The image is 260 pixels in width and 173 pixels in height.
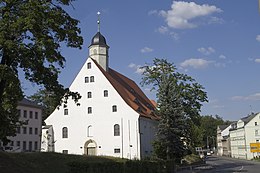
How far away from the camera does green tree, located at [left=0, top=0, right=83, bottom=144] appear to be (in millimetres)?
17391

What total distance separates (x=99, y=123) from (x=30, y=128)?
16.5 meters

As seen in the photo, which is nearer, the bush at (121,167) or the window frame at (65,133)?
the bush at (121,167)

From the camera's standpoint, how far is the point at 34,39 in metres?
18.3

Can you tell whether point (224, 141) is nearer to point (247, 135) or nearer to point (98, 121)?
point (247, 135)

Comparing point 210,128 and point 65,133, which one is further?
point 210,128

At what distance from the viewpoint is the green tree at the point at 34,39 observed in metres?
17.4

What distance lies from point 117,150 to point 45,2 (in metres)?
32.0

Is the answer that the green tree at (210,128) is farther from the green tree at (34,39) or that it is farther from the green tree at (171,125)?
the green tree at (34,39)

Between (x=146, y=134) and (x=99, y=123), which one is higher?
(x=99, y=123)

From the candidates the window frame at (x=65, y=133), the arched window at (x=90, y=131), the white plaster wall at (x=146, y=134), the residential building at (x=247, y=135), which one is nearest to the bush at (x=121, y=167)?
the white plaster wall at (x=146, y=134)

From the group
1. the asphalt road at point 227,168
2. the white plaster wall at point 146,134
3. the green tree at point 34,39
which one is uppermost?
the green tree at point 34,39

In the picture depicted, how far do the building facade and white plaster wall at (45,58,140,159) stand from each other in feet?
28.8

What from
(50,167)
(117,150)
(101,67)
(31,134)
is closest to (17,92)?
(50,167)

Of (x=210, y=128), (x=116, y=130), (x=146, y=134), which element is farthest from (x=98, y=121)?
(x=210, y=128)
